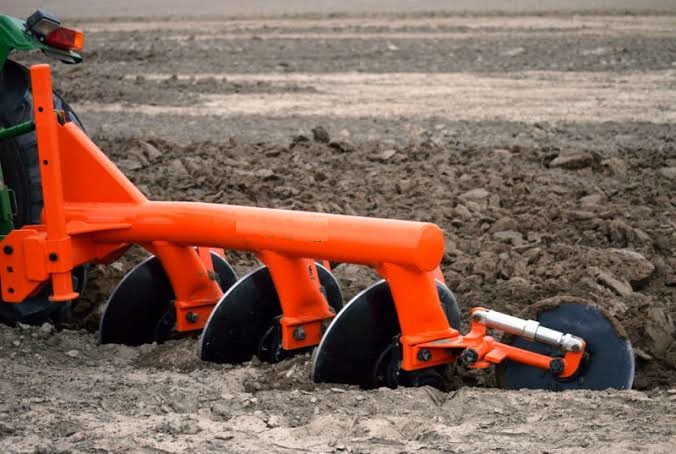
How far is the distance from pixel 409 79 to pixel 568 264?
30.5ft

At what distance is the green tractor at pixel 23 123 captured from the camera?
5.24m

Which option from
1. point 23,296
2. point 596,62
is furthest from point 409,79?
point 23,296

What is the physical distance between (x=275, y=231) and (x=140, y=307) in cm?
101

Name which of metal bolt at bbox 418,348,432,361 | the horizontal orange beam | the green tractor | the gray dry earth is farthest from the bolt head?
the green tractor

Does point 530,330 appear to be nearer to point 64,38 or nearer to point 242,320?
point 242,320

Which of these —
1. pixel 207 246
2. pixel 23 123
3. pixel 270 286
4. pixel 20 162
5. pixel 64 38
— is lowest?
pixel 270 286

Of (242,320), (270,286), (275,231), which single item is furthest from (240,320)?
(275,231)

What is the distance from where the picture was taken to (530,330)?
4.51 meters

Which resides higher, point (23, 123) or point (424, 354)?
point (23, 123)

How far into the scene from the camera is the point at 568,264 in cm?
610

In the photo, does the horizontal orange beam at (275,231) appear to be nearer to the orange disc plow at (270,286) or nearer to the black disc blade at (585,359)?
the orange disc plow at (270,286)

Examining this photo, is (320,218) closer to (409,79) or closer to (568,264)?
(568,264)

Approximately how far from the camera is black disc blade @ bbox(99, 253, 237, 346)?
5.49 meters

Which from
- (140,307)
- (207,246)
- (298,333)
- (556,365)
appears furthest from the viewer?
(140,307)
